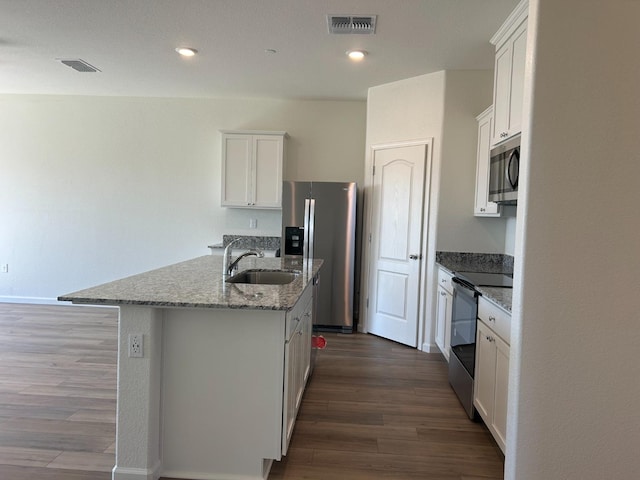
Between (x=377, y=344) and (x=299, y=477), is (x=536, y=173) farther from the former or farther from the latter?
(x=377, y=344)

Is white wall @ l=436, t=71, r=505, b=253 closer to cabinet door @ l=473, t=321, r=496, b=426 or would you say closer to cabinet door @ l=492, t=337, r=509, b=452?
cabinet door @ l=473, t=321, r=496, b=426

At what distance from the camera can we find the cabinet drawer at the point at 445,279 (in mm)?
3641

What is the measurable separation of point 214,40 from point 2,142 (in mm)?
3957

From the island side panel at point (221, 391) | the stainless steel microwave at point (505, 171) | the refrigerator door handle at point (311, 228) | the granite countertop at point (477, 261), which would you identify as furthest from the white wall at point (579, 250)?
the refrigerator door handle at point (311, 228)

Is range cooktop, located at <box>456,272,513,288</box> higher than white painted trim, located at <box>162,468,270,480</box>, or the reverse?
range cooktop, located at <box>456,272,513,288</box>

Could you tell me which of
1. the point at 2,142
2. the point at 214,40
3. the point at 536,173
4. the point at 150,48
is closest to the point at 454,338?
the point at 536,173

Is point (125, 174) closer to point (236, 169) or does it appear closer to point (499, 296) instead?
point (236, 169)

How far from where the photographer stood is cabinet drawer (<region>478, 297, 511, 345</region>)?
85.4 inches

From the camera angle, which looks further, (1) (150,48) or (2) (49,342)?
(2) (49,342)

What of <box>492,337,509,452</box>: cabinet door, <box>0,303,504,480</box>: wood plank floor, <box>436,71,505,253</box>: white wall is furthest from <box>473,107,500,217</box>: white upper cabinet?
<box>492,337,509,452</box>: cabinet door

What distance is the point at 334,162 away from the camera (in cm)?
549

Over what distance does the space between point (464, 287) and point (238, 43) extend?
108 inches

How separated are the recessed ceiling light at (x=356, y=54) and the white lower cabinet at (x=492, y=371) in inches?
94.8

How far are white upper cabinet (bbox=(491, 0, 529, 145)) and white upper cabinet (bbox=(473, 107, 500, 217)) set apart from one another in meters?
0.30
